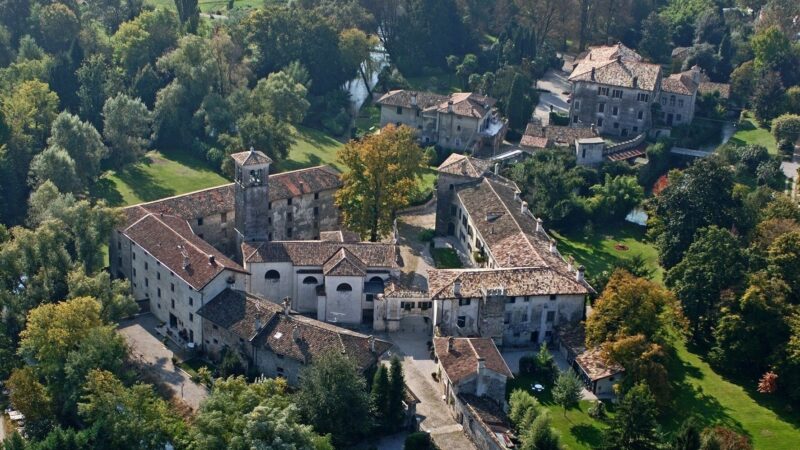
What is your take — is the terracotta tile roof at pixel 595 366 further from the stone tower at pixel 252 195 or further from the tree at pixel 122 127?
the tree at pixel 122 127

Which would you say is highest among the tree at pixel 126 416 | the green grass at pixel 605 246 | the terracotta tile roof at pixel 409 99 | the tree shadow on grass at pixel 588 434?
the terracotta tile roof at pixel 409 99

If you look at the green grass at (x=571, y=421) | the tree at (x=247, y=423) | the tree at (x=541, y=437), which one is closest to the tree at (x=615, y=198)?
the green grass at (x=571, y=421)

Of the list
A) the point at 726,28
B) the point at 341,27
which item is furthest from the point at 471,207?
the point at 726,28

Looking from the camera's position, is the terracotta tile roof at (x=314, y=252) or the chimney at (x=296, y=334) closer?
the chimney at (x=296, y=334)

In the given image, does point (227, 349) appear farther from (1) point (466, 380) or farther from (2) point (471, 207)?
(2) point (471, 207)

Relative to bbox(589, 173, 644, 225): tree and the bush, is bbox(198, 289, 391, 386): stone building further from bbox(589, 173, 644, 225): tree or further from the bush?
bbox(589, 173, 644, 225): tree

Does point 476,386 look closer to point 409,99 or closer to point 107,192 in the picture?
point 107,192

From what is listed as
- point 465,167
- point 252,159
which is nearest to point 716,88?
point 465,167
